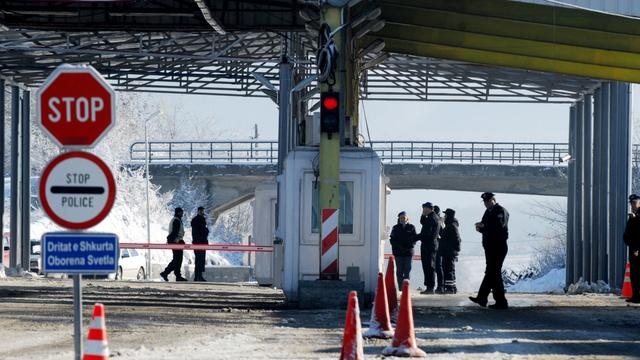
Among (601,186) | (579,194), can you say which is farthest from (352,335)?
(579,194)

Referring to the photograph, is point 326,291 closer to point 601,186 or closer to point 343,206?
point 343,206

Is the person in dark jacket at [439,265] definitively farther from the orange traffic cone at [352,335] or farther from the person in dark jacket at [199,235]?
the orange traffic cone at [352,335]

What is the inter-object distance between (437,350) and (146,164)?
56.1 metres

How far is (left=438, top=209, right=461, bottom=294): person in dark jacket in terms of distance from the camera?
30.0m

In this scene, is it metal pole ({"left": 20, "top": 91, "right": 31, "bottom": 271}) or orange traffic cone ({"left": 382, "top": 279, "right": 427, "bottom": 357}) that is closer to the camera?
orange traffic cone ({"left": 382, "top": 279, "right": 427, "bottom": 357})

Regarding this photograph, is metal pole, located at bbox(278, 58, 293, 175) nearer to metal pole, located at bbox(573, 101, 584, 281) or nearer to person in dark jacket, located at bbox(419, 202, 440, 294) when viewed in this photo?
person in dark jacket, located at bbox(419, 202, 440, 294)

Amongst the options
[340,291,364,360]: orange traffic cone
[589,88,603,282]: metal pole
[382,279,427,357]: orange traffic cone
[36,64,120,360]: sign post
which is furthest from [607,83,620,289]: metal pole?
[36,64,120,360]: sign post

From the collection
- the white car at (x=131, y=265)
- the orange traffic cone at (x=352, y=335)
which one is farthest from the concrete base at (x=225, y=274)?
the orange traffic cone at (x=352, y=335)

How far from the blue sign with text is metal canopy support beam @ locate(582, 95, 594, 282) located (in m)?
30.3

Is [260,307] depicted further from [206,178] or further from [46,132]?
[206,178]

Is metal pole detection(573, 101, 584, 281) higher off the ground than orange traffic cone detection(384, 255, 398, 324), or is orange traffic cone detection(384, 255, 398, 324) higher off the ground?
metal pole detection(573, 101, 584, 281)

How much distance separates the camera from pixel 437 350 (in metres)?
14.6

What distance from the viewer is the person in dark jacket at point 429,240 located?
29703 mm

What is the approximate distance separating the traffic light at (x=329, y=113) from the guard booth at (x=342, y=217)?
85 cm
